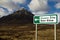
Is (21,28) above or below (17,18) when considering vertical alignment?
below

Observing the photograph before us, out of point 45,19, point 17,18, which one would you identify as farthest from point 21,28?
point 45,19

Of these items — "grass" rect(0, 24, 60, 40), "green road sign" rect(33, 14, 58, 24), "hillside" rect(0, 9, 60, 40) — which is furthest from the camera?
"hillside" rect(0, 9, 60, 40)

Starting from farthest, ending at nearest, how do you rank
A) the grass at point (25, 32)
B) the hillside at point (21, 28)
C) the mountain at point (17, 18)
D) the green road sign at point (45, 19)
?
the mountain at point (17, 18) < the hillside at point (21, 28) < the grass at point (25, 32) < the green road sign at point (45, 19)

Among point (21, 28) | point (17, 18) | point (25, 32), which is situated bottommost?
point (25, 32)

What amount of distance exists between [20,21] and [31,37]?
3.23 metres

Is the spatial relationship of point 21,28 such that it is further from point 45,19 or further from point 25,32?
point 45,19

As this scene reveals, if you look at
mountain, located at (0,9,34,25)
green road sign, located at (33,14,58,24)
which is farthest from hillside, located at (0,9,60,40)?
green road sign, located at (33,14,58,24)

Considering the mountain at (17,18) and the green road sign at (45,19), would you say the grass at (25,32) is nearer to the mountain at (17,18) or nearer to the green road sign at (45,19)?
the mountain at (17,18)

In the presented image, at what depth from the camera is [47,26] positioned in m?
22.5

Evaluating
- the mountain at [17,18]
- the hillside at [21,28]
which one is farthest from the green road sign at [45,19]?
the mountain at [17,18]

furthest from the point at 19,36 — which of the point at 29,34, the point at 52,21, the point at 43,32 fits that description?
the point at 52,21

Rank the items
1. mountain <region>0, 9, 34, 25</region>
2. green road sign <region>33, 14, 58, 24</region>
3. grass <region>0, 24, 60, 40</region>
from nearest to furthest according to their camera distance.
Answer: green road sign <region>33, 14, 58, 24</region>
grass <region>0, 24, 60, 40</region>
mountain <region>0, 9, 34, 25</region>

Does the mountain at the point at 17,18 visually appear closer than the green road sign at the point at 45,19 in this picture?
No

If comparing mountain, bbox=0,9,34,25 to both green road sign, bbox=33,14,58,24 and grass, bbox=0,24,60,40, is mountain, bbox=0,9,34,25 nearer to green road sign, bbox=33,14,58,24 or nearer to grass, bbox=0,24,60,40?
grass, bbox=0,24,60,40
